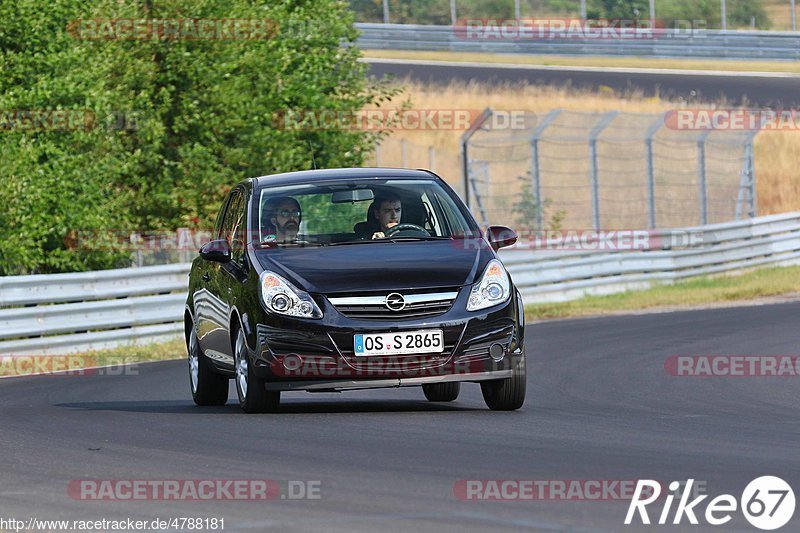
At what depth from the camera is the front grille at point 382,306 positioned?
999 cm

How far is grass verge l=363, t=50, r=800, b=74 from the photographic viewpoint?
47.7 meters

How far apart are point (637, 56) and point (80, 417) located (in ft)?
129

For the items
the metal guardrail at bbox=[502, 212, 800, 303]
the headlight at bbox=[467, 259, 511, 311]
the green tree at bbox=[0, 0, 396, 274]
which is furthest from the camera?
the metal guardrail at bbox=[502, 212, 800, 303]

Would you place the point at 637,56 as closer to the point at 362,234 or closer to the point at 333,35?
the point at 333,35

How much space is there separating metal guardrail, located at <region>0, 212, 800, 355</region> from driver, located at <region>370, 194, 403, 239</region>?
27.4 ft

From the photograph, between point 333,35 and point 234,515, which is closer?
point 234,515

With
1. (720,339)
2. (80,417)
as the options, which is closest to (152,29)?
(720,339)

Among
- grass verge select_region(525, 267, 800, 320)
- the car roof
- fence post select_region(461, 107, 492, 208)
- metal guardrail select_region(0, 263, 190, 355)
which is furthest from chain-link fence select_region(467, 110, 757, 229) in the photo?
the car roof

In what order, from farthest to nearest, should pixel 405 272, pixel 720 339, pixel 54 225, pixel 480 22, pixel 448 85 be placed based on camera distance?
pixel 480 22 < pixel 448 85 < pixel 54 225 < pixel 720 339 < pixel 405 272

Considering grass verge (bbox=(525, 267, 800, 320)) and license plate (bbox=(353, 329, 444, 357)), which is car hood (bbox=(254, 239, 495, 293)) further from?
grass verge (bbox=(525, 267, 800, 320))

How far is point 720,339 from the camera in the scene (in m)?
17.6

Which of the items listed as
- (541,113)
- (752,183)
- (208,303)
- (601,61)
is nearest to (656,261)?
(752,183)

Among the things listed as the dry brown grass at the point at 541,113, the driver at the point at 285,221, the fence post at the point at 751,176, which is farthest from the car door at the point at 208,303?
the dry brown grass at the point at 541,113

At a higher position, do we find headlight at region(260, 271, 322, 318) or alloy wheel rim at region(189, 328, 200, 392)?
headlight at region(260, 271, 322, 318)
